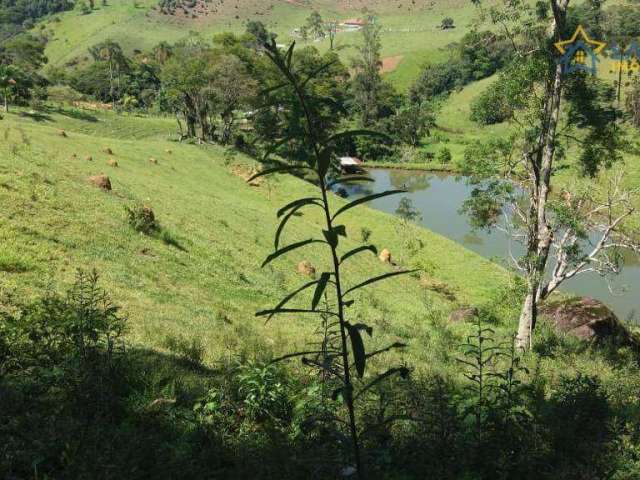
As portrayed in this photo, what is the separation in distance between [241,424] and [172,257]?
11.5 metres

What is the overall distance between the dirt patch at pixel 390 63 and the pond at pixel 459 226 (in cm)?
7551

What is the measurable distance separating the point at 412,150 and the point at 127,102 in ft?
188

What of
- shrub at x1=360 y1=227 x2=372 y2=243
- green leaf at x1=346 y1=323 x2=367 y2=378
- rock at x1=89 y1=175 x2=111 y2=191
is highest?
green leaf at x1=346 y1=323 x2=367 y2=378

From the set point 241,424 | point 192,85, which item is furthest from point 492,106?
point 192,85

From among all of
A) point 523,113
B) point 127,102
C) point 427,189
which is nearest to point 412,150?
point 427,189

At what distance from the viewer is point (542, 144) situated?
49.8ft

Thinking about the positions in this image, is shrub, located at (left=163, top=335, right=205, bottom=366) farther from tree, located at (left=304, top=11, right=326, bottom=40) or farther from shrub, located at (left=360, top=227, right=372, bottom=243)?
tree, located at (left=304, top=11, right=326, bottom=40)

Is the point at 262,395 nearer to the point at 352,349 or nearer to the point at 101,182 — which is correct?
the point at 352,349

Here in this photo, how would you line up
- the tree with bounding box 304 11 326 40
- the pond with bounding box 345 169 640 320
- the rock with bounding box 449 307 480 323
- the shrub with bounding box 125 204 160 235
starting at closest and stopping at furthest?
1. the shrub with bounding box 125 204 160 235
2. the rock with bounding box 449 307 480 323
3. the pond with bounding box 345 169 640 320
4. the tree with bounding box 304 11 326 40

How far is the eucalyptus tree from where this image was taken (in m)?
14.6

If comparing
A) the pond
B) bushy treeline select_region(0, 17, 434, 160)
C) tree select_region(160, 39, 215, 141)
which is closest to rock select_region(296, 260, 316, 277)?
the pond

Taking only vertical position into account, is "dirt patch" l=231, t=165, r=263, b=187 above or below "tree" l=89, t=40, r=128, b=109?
below

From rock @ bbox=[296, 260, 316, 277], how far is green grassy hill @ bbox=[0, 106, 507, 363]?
1.79 ft

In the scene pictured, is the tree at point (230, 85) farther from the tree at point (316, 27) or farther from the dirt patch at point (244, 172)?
the tree at point (316, 27)
